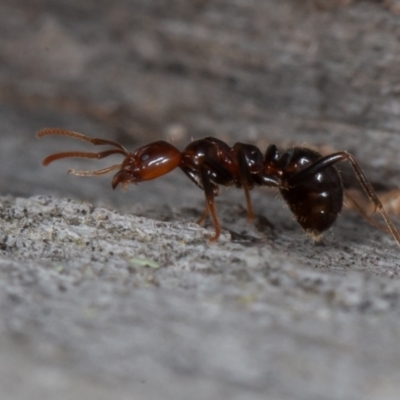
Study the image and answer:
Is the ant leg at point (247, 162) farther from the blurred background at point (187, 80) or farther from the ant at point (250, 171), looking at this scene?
the blurred background at point (187, 80)

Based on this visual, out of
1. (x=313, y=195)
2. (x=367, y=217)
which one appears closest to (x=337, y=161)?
(x=313, y=195)

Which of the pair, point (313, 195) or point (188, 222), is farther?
point (313, 195)

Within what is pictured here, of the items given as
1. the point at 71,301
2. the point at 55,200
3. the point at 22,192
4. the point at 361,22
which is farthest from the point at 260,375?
the point at 361,22

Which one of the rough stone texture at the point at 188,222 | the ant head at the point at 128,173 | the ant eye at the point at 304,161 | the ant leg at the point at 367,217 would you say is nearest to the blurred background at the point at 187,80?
the rough stone texture at the point at 188,222

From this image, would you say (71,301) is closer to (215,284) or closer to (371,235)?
(215,284)

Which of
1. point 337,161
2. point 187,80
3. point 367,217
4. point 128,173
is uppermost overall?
point 187,80

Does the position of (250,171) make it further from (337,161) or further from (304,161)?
(337,161)
